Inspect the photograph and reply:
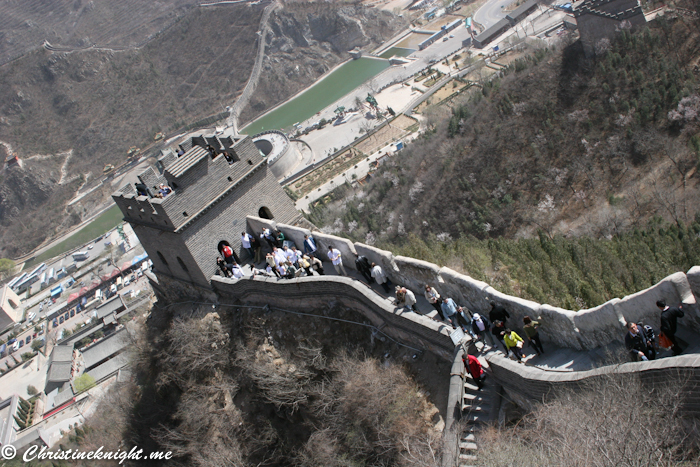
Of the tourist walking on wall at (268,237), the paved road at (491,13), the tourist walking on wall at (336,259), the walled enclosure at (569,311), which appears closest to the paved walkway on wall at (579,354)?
the walled enclosure at (569,311)

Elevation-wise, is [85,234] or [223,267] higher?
[85,234]

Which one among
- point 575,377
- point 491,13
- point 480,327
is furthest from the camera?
point 491,13

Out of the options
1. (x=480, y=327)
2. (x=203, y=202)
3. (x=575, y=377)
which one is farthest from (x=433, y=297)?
(x=203, y=202)

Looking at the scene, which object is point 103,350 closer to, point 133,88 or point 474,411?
point 474,411

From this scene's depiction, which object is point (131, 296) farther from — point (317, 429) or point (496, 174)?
point (317, 429)

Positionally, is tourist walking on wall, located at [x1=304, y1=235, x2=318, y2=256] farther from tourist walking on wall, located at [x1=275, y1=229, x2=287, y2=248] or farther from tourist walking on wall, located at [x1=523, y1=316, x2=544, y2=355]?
tourist walking on wall, located at [x1=523, y1=316, x2=544, y2=355]

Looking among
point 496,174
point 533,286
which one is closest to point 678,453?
point 533,286

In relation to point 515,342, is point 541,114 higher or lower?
lower
